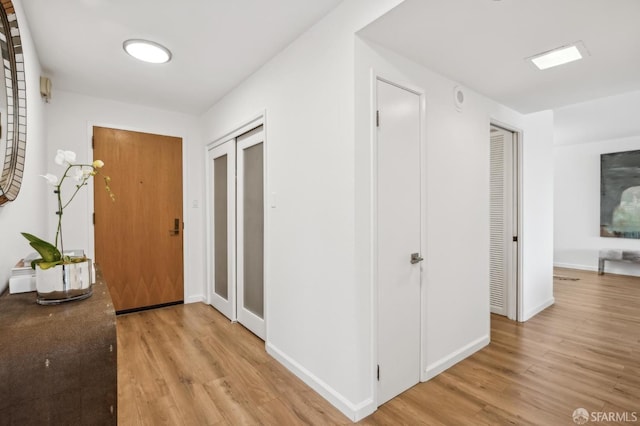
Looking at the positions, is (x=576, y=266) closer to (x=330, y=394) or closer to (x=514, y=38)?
(x=514, y=38)

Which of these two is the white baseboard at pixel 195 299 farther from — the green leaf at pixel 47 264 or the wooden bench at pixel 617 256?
the wooden bench at pixel 617 256

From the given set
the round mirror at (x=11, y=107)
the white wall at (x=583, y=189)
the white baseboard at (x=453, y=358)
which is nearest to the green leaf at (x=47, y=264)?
the round mirror at (x=11, y=107)

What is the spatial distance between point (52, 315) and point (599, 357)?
12.2 ft

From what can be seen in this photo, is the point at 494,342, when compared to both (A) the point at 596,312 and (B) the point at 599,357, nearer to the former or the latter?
(B) the point at 599,357

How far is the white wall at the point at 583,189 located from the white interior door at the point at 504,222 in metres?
2.17

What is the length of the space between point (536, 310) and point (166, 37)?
4.61 m

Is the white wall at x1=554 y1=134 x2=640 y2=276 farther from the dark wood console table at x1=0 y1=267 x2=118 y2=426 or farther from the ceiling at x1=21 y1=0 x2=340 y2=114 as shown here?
the dark wood console table at x1=0 y1=267 x2=118 y2=426

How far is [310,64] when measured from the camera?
2143 millimetres

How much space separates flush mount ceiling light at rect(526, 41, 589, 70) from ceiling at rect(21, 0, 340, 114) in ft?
5.08

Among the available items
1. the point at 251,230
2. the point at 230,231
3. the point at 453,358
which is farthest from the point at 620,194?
the point at 230,231

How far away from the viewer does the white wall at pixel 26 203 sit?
59.2 inches

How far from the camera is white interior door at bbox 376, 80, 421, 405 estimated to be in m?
1.98

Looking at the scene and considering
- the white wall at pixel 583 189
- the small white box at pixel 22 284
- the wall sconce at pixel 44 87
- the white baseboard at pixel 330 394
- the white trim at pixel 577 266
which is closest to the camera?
the small white box at pixel 22 284

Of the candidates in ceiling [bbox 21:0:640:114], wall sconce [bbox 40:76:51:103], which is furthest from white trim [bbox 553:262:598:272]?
wall sconce [bbox 40:76:51:103]
